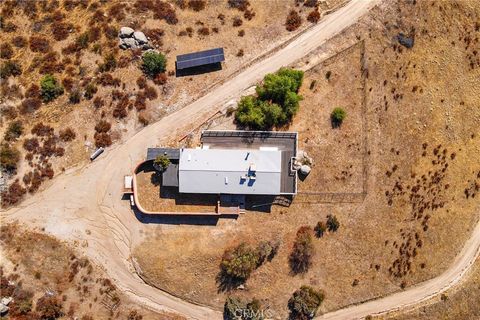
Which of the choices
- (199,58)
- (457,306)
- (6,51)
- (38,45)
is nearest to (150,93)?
(199,58)

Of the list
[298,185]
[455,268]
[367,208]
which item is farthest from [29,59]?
[455,268]

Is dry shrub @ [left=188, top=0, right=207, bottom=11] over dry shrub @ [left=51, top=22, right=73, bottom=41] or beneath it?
over

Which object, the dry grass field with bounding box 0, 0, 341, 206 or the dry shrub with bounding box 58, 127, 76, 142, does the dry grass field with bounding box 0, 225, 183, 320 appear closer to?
the dry grass field with bounding box 0, 0, 341, 206

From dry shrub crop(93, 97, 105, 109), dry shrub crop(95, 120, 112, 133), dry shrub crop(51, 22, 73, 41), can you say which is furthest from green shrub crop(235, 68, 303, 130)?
dry shrub crop(51, 22, 73, 41)

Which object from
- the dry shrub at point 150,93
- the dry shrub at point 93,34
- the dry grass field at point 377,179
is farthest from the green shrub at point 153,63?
the dry grass field at point 377,179

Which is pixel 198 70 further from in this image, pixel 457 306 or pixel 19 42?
pixel 457 306

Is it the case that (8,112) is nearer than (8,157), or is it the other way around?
(8,157)

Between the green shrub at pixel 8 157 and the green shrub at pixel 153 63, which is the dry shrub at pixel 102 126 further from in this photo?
the green shrub at pixel 8 157
